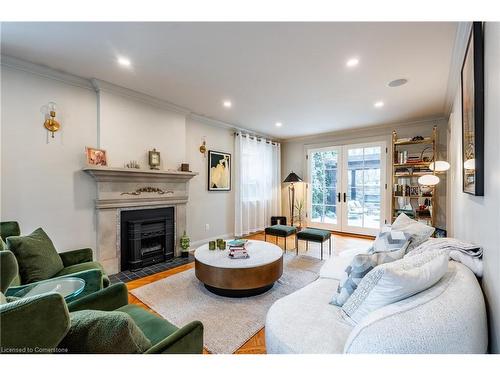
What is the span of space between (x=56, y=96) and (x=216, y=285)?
2.88m

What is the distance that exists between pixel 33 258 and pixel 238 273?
1715 mm

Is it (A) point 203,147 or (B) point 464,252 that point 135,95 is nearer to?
(A) point 203,147

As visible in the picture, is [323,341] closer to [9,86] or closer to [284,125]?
[9,86]

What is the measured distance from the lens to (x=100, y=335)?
789mm

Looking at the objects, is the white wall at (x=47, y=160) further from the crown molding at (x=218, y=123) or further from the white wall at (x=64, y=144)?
the crown molding at (x=218, y=123)

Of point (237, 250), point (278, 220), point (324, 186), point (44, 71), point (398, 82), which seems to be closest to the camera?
point (44, 71)

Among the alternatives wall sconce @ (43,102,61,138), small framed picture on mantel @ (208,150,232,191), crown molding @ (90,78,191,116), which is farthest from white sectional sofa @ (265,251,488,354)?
small framed picture on mantel @ (208,150,232,191)

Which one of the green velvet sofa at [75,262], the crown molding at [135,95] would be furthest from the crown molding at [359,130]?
the green velvet sofa at [75,262]

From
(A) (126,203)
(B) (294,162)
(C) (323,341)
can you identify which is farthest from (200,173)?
(C) (323,341)

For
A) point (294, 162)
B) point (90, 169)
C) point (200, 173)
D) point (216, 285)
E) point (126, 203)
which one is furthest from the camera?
point (294, 162)

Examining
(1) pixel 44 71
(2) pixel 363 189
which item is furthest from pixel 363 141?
(1) pixel 44 71

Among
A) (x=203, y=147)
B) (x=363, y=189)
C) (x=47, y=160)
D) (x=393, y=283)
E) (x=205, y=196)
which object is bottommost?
(x=393, y=283)

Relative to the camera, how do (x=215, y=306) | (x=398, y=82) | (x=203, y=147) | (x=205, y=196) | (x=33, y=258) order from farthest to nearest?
1. (x=205, y=196)
2. (x=203, y=147)
3. (x=398, y=82)
4. (x=215, y=306)
5. (x=33, y=258)

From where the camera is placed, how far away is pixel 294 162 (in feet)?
20.5
